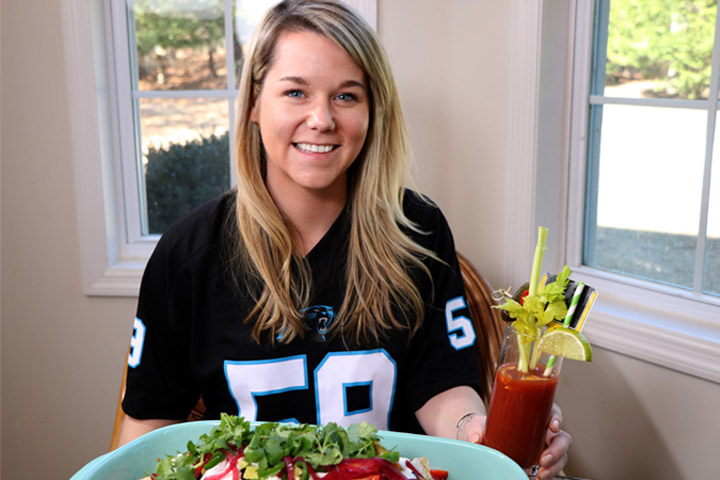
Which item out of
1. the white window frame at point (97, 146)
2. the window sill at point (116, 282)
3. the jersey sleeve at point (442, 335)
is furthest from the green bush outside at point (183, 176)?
the jersey sleeve at point (442, 335)

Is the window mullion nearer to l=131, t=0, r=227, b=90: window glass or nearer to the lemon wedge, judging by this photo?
the lemon wedge

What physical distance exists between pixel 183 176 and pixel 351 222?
1017 mm

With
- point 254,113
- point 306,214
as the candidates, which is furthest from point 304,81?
point 306,214

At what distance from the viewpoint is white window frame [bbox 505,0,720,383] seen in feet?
5.69

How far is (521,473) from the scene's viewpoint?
93cm

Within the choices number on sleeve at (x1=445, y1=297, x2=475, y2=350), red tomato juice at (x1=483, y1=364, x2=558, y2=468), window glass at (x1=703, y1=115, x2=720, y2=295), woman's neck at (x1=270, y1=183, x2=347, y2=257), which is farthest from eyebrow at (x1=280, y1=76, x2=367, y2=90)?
window glass at (x1=703, y1=115, x2=720, y2=295)

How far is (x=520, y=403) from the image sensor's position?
1028mm

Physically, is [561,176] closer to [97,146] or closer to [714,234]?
[714,234]

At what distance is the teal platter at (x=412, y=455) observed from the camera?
95cm

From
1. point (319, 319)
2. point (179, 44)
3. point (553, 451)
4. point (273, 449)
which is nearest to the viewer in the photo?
point (273, 449)

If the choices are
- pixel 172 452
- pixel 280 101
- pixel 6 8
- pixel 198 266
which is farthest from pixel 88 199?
pixel 172 452

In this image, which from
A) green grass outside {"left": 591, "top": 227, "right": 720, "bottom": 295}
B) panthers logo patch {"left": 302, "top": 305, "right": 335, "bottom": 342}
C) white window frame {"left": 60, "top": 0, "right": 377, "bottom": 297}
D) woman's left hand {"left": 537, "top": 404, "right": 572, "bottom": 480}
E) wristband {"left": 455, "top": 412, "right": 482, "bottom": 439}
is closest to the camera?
woman's left hand {"left": 537, "top": 404, "right": 572, "bottom": 480}

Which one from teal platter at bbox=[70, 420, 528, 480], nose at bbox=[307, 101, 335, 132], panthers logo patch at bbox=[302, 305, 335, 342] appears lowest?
teal platter at bbox=[70, 420, 528, 480]

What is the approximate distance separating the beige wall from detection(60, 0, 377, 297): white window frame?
3cm
